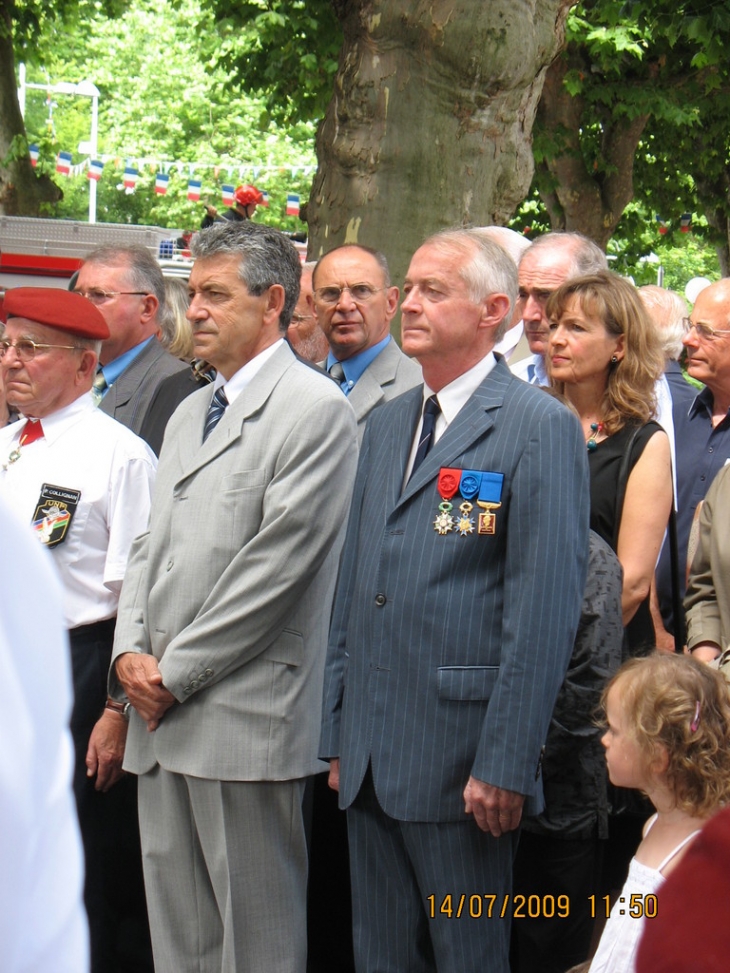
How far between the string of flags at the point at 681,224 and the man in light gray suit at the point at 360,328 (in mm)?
15489

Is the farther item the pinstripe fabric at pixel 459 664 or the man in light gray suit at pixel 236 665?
the man in light gray suit at pixel 236 665

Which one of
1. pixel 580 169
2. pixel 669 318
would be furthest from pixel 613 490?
pixel 580 169

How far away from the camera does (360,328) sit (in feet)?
16.3

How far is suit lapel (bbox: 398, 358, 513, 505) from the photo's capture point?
10.6ft

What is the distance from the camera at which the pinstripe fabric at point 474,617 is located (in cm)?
309

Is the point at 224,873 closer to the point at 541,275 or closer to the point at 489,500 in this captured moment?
the point at 489,500

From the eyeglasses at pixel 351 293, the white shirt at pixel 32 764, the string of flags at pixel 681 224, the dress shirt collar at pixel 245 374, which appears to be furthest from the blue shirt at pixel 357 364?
the string of flags at pixel 681 224

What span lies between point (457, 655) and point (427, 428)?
2.08 feet

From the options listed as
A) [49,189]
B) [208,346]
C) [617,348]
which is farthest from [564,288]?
[49,189]

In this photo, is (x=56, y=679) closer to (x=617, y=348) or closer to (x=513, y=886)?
(x=513, y=886)

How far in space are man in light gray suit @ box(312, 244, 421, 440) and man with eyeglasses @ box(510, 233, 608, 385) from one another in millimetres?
Answer: 491

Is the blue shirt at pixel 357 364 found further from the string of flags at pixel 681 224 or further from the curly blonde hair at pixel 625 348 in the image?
the string of flags at pixel 681 224

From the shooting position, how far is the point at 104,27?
134 ft

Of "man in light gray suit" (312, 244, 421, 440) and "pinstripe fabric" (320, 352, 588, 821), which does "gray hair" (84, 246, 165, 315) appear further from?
"pinstripe fabric" (320, 352, 588, 821)
